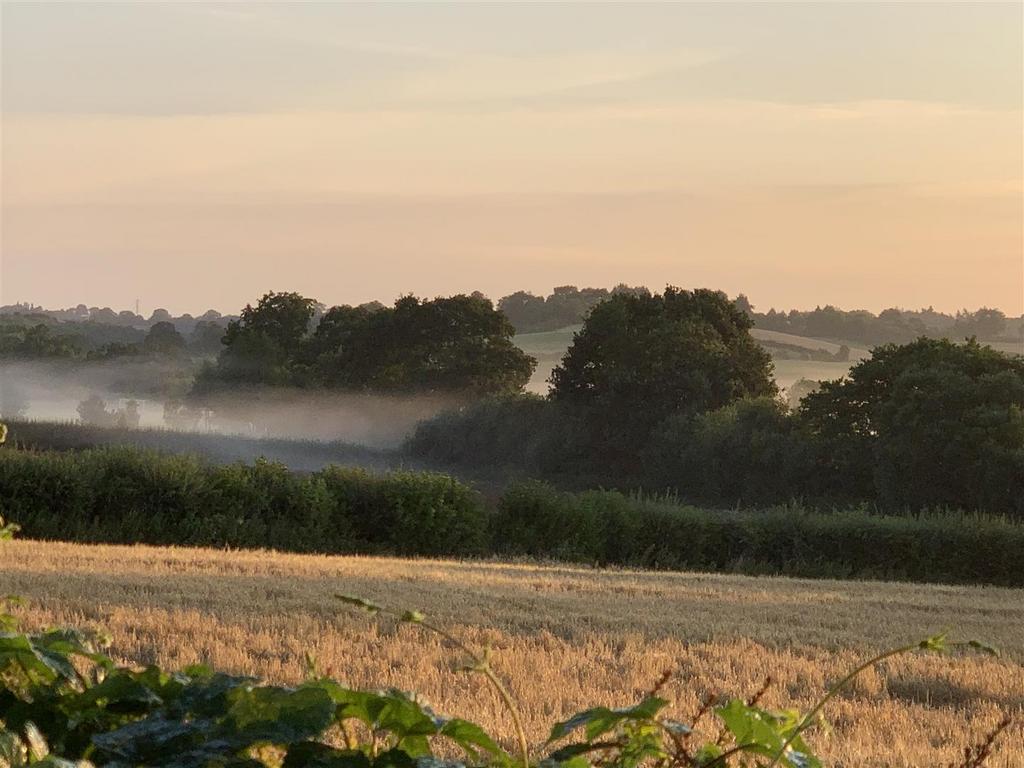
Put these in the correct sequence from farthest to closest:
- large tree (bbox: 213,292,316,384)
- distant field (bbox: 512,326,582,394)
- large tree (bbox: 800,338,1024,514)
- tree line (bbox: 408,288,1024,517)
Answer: distant field (bbox: 512,326,582,394), large tree (bbox: 213,292,316,384), tree line (bbox: 408,288,1024,517), large tree (bbox: 800,338,1024,514)

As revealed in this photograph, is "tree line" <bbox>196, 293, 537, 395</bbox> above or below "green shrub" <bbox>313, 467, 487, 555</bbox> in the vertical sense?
above

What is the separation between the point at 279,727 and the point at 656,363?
160 ft

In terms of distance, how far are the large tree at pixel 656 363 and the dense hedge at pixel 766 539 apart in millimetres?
19995

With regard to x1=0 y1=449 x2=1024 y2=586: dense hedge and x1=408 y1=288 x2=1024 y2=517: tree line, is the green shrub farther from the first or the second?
x1=408 y1=288 x2=1024 y2=517: tree line

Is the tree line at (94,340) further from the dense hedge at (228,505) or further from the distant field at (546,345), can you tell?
the dense hedge at (228,505)

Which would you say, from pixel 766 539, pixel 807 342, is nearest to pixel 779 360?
pixel 807 342

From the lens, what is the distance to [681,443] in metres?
47.3

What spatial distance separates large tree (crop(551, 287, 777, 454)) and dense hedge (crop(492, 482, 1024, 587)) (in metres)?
20.0

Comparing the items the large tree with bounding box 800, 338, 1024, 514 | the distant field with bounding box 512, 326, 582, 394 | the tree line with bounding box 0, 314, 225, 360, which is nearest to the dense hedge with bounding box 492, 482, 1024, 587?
the large tree with bounding box 800, 338, 1024, 514

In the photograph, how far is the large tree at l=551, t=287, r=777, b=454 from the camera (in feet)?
166

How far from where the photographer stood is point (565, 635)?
38.0 ft

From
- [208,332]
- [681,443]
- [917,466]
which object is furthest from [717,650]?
[208,332]

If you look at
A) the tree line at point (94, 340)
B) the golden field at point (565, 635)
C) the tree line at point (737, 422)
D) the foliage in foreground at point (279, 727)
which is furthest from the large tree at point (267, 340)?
the foliage in foreground at point (279, 727)

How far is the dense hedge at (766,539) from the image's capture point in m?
29.1
